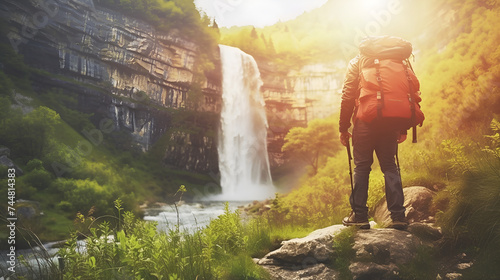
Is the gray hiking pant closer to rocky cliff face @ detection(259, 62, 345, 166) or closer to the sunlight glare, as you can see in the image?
the sunlight glare

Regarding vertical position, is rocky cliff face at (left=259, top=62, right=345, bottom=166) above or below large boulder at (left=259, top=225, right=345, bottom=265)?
above

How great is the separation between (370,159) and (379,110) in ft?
1.55

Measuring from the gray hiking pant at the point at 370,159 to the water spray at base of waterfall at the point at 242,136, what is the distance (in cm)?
1834

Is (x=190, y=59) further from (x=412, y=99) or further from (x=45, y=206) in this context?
(x=412, y=99)

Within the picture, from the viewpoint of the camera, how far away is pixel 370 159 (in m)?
2.75

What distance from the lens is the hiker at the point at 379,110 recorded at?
8.40ft

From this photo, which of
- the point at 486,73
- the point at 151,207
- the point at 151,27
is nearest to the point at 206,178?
the point at 151,207

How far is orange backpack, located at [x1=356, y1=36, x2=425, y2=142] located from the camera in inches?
99.5

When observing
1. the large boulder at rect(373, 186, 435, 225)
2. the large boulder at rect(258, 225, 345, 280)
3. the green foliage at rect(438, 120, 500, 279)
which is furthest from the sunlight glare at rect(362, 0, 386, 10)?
the large boulder at rect(258, 225, 345, 280)

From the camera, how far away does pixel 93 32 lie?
23.9 meters

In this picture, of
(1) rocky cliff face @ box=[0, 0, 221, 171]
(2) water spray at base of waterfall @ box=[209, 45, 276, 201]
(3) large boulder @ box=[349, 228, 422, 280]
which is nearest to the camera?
(3) large boulder @ box=[349, 228, 422, 280]

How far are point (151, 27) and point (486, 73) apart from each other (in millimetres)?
25816

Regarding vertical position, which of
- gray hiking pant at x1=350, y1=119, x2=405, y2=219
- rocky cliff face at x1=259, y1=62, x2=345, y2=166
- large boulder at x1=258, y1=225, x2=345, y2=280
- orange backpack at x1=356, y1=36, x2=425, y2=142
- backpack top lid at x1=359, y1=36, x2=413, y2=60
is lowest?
large boulder at x1=258, y1=225, x2=345, y2=280

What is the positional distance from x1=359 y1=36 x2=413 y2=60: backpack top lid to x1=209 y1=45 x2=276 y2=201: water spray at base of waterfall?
735 inches
